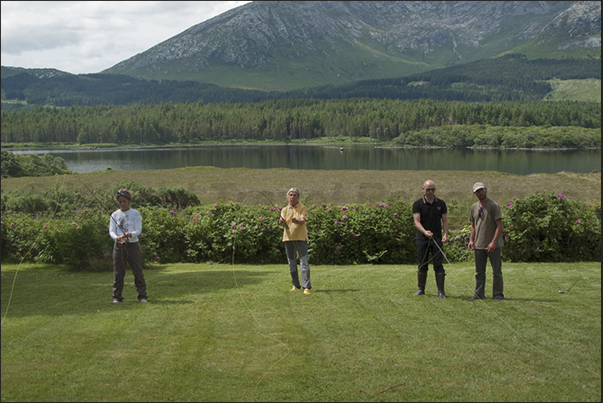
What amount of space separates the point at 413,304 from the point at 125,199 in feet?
18.8

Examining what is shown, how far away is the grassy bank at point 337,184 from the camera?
42.8 m

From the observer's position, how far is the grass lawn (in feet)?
19.5

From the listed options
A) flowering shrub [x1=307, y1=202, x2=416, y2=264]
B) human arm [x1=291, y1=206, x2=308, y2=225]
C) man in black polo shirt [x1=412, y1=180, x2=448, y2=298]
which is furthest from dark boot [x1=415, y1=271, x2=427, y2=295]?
flowering shrub [x1=307, y1=202, x2=416, y2=264]

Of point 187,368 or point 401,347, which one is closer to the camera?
point 187,368

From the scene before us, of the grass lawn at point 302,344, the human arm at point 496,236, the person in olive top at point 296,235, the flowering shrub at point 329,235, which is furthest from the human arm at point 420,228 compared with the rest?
the flowering shrub at point 329,235

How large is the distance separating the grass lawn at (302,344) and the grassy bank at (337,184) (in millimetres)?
27201

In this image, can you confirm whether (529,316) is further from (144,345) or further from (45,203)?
(45,203)

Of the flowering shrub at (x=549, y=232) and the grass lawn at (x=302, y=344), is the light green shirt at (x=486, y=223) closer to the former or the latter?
the grass lawn at (x=302, y=344)

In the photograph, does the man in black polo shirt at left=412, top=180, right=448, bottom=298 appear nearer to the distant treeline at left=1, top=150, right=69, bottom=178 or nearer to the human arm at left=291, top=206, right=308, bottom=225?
the human arm at left=291, top=206, right=308, bottom=225

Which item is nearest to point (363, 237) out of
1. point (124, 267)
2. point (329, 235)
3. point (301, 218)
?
point (329, 235)

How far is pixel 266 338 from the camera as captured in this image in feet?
24.7

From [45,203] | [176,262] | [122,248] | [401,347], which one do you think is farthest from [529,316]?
[45,203]

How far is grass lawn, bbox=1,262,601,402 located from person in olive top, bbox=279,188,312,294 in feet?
1.32

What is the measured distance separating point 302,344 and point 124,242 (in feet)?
13.8
